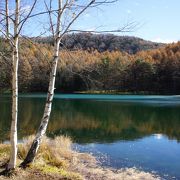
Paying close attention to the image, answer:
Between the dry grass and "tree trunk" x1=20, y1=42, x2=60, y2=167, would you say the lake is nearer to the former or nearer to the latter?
the dry grass

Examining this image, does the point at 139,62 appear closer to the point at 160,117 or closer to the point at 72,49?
the point at 160,117

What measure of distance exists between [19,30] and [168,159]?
10.7 metres

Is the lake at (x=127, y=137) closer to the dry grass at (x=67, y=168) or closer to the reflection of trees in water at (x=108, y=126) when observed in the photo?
the reflection of trees in water at (x=108, y=126)

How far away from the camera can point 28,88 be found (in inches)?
4299

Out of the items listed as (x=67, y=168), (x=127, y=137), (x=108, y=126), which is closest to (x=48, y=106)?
(x=67, y=168)

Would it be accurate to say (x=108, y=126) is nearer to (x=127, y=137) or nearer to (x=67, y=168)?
(x=127, y=137)

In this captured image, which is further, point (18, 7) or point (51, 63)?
point (51, 63)

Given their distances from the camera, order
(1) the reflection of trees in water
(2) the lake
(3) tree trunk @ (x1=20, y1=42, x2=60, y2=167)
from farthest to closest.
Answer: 1. (1) the reflection of trees in water
2. (2) the lake
3. (3) tree trunk @ (x1=20, y1=42, x2=60, y2=167)

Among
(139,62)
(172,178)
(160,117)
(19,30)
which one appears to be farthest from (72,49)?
(139,62)

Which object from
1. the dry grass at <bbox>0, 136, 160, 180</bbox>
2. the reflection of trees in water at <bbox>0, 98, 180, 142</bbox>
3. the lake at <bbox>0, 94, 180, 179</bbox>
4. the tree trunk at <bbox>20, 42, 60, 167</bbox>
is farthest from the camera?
the reflection of trees in water at <bbox>0, 98, 180, 142</bbox>

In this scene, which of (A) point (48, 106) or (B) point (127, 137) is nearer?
(A) point (48, 106)

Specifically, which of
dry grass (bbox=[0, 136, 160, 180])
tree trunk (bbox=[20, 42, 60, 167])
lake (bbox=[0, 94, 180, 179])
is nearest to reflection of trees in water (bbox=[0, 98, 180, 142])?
lake (bbox=[0, 94, 180, 179])

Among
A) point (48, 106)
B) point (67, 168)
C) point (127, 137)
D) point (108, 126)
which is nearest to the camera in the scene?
point (48, 106)

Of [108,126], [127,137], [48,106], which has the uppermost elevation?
[48,106]
